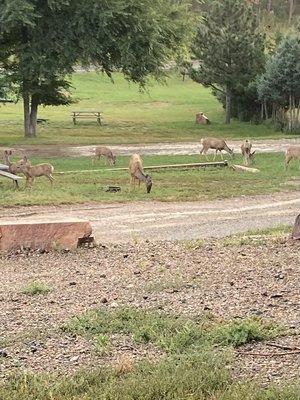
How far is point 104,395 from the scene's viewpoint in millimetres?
5250

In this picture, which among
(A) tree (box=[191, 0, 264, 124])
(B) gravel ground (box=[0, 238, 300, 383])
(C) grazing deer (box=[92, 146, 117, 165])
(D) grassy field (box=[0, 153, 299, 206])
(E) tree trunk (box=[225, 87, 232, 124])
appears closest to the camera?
(B) gravel ground (box=[0, 238, 300, 383])

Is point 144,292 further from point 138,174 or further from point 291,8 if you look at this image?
point 291,8

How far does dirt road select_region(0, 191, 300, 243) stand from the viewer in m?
15.2

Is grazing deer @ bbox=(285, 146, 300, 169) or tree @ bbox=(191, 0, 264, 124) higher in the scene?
tree @ bbox=(191, 0, 264, 124)

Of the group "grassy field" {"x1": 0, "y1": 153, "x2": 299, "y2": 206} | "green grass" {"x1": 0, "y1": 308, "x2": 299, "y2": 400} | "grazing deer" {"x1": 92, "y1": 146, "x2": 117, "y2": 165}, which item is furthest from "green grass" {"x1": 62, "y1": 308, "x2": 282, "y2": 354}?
"grazing deer" {"x1": 92, "y1": 146, "x2": 117, "y2": 165}

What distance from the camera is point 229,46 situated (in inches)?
1919

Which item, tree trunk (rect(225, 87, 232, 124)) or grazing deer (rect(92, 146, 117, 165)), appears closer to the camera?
grazing deer (rect(92, 146, 117, 165))

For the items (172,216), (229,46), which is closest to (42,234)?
(172,216)

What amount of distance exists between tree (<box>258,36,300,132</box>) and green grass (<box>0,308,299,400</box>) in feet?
127

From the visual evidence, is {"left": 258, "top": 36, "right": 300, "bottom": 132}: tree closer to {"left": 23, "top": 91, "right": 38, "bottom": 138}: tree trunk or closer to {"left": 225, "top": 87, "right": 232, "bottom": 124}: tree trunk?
{"left": 225, "top": 87, "right": 232, "bottom": 124}: tree trunk

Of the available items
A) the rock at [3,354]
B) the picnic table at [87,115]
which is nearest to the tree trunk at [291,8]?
the picnic table at [87,115]

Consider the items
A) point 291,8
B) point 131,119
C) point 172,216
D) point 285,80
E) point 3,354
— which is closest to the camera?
point 3,354

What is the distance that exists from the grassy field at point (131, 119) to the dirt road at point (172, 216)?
63.8 feet

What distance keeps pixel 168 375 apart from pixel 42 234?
18.6ft
